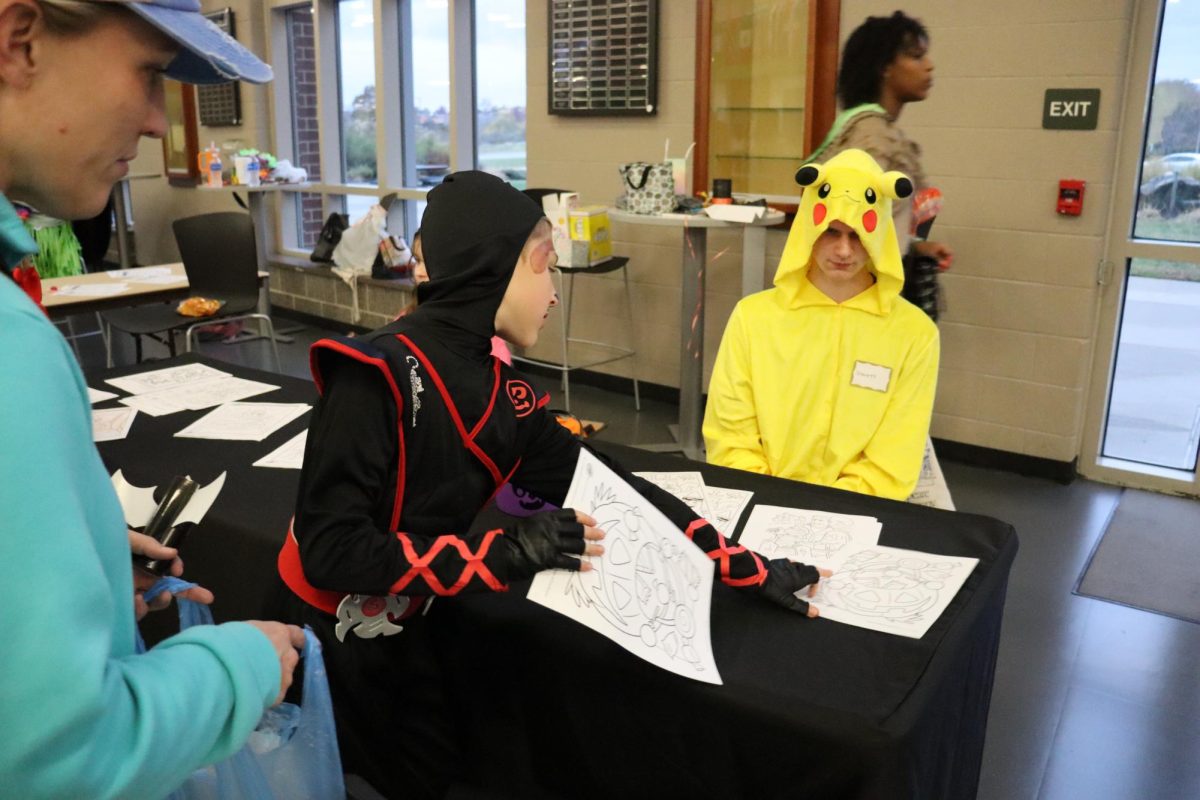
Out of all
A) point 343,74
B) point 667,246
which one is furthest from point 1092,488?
point 343,74

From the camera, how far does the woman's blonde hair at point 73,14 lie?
1.97ft

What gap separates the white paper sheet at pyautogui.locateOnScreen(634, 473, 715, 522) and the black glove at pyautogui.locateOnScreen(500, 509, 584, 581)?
50cm

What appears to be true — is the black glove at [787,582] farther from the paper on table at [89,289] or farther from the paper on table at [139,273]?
the paper on table at [139,273]

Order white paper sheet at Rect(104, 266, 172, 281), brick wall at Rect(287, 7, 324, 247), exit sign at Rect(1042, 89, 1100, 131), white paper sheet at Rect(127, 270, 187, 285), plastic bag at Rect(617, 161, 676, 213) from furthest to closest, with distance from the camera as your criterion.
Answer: brick wall at Rect(287, 7, 324, 247) < white paper sheet at Rect(104, 266, 172, 281) < white paper sheet at Rect(127, 270, 187, 285) < plastic bag at Rect(617, 161, 676, 213) < exit sign at Rect(1042, 89, 1100, 131)

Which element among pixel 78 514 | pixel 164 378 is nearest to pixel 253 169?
pixel 164 378

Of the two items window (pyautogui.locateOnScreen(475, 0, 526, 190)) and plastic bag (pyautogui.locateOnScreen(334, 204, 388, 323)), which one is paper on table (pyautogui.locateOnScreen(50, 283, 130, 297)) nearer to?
plastic bag (pyautogui.locateOnScreen(334, 204, 388, 323))

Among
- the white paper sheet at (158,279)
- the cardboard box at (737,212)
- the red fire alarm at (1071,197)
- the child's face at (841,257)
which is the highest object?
the red fire alarm at (1071,197)

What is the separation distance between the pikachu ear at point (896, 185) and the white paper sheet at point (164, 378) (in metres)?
1.74

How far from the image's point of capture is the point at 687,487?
1.70m

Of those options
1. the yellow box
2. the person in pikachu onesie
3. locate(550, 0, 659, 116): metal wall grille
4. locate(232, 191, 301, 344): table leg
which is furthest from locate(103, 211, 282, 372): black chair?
the person in pikachu onesie

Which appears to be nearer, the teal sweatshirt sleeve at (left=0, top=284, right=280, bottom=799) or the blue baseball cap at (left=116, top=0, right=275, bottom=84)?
the teal sweatshirt sleeve at (left=0, top=284, right=280, bottom=799)

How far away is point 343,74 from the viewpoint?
21.3 ft

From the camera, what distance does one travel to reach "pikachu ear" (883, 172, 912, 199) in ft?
6.79

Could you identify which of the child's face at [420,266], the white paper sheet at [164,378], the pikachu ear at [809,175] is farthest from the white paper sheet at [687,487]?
the white paper sheet at [164,378]
